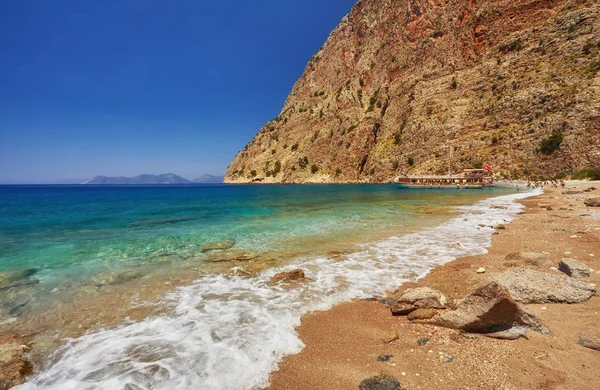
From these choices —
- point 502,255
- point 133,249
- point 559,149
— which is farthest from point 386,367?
point 559,149

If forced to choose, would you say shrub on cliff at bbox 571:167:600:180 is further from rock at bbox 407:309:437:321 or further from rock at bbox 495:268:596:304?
rock at bbox 407:309:437:321

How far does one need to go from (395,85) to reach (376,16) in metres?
42.6

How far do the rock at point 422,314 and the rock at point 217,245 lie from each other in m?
10.7

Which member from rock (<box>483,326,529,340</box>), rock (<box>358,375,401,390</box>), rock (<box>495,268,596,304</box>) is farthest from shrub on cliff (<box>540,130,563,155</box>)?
rock (<box>358,375,401,390</box>)

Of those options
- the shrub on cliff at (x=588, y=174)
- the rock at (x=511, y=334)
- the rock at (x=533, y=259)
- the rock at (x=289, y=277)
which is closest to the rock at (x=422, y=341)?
the rock at (x=511, y=334)

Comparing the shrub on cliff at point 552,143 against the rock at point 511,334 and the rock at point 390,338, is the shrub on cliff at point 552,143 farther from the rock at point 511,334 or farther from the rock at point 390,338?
the rock at point 390,338

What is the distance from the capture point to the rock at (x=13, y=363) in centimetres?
500

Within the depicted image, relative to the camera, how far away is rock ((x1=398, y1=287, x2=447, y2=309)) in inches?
266

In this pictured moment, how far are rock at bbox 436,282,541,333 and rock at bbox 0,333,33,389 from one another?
8.47 m

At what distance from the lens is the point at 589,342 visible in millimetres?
4887

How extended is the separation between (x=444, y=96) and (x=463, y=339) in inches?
4022

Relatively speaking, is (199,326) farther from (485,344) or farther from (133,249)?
(133,249)

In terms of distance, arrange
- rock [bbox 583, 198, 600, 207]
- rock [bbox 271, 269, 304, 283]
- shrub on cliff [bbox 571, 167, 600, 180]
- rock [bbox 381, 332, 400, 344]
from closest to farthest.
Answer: rock [bbox 381, 332, 400, 344]
rock [bbox 271, 269, 304, 283]
rock [bbox 583, 198, 600, 207]
shrub on cliff [bbox 571, 167, 600, 180]

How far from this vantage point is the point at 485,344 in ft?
17.2
